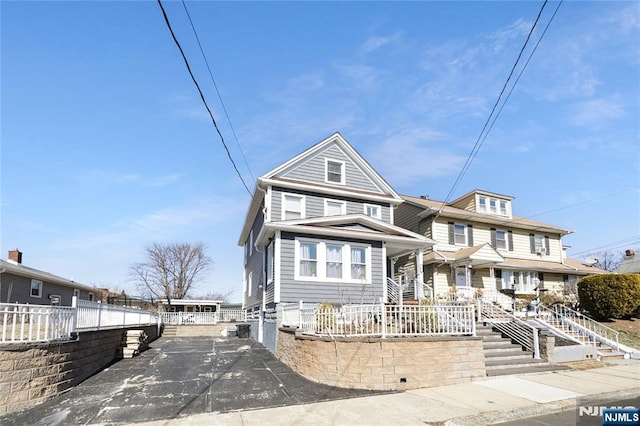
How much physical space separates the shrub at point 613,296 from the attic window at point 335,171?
12313mm

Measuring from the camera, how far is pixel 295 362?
11.1 metres

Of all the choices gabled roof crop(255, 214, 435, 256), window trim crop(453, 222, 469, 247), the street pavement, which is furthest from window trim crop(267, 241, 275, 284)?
window trim crop(453, 222, 469, 247)

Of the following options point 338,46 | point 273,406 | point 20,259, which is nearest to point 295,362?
point 273,406

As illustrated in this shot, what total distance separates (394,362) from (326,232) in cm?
730

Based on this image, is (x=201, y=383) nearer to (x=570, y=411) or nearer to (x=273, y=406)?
(x=273, y=406)

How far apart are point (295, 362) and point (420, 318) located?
361 cm

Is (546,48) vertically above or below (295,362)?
above

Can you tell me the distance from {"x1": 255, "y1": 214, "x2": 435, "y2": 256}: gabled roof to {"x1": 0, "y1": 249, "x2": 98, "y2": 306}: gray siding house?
33.4 feet

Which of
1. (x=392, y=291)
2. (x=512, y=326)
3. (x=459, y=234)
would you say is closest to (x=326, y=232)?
(x=392, y=291)

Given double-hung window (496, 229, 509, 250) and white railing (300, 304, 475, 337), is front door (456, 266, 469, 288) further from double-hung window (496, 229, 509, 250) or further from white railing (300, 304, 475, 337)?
white railing (300, 304, 475, 337)

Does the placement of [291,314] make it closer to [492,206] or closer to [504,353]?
[504,353]

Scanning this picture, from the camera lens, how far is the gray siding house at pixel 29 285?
20.4 m

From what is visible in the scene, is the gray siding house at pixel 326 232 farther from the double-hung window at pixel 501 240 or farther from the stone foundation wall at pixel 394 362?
the double-hung window at pixel 501 240

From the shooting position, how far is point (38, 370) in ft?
26.2
